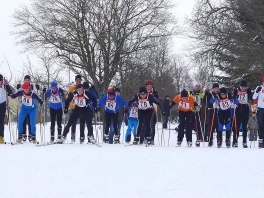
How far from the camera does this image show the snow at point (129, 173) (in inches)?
338

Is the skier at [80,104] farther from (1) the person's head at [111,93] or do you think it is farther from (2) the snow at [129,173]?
(2) the snow at [129,173]

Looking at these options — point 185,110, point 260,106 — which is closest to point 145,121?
point 185,110

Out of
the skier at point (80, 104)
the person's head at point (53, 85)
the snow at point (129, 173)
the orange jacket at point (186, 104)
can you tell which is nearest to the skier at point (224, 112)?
the orange jacket at point (186, 104)

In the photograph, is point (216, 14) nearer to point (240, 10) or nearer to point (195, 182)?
point (240, 10)

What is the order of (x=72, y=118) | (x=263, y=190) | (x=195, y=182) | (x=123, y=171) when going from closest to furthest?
(x=263, y=190) < (x=195, y=182) < (x=123, y=171) < (x=72, y=118)

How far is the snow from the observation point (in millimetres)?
8594

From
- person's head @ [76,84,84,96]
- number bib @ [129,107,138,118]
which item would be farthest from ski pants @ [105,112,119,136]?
person's head @ [76,84,84,96]

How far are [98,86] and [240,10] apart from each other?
9.93 metres

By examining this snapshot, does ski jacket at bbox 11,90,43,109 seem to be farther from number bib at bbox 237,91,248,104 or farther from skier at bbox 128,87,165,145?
number bib at bbox 237,91,248,104

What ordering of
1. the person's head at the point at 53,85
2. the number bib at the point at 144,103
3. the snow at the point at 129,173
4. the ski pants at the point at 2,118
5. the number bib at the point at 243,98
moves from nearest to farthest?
the snow at the point at 129,173, the ski pants at the point at 2,118, the number bib at the point at 144,103, the number bib at the point at 243,98, the person's head at the point at 53,85

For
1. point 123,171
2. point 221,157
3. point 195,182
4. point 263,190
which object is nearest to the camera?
point 263,190

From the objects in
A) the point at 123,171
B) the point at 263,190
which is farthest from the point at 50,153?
the point at 263,190

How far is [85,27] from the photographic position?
31312 mm

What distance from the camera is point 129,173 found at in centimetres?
993
